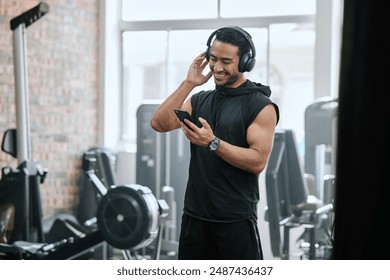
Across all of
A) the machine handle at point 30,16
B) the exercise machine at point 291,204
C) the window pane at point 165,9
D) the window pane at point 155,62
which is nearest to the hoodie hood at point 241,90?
the window pane at point 155,62

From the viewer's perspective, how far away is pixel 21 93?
227 cm

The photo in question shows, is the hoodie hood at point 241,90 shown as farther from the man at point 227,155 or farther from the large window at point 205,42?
the large window at point 205,42

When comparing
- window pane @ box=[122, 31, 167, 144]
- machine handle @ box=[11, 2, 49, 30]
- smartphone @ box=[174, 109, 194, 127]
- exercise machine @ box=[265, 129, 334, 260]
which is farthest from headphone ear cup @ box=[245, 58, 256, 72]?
machine handle @ box=[11, 2, 49, 30]

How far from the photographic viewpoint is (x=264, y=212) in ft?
7.81

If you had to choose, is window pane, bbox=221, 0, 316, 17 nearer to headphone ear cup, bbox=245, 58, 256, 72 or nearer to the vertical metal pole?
headphone ear cup, bbox=245, 58, 256, 72

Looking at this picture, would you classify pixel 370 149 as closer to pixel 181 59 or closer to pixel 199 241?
pixel 199 241

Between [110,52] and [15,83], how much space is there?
15.0 inches

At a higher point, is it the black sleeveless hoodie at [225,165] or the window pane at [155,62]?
the window pane at [155,62]

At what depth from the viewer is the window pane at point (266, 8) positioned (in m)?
1.87

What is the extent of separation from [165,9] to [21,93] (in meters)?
0.66

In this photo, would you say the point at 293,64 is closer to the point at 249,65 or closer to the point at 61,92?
the point at 249,65

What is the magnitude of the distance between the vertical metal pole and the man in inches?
33.9

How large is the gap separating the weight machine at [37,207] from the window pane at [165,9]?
0.40 meters

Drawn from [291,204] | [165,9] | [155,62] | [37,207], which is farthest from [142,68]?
[291,204]
